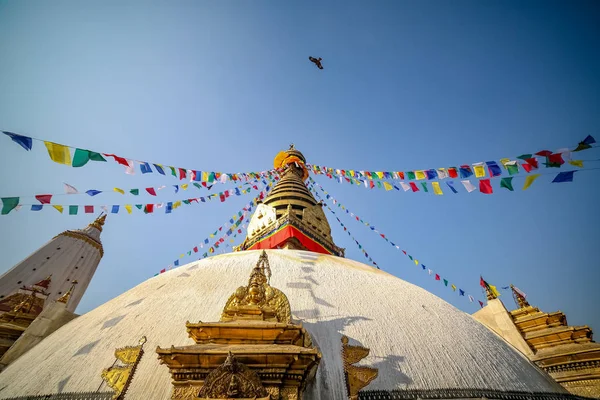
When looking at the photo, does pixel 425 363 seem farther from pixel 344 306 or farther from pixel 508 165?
pixel 508 165

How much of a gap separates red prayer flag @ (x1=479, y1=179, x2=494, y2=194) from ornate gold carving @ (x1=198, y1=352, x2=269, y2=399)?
6.22 metres

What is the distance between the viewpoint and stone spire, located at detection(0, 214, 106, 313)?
1817 centimetres

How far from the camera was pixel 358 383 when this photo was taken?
321 cm

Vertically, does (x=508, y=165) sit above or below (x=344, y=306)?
above

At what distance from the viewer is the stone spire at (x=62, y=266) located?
59.6 feet

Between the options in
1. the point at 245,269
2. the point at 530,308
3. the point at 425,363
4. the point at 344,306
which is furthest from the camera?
the point at 530,308

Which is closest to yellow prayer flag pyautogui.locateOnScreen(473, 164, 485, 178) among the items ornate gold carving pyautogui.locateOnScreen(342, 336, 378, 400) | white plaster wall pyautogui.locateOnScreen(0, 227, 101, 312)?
ornate gold carving pyautogui.locateOnScreen(342, 336, 378, 400)

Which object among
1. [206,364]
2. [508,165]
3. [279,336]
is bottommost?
[206,364]

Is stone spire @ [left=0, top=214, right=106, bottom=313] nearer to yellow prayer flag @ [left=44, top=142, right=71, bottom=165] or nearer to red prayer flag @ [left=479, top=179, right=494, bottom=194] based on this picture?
yellow prayer flag @ [left=44, top=142, right=71, bottom=165]

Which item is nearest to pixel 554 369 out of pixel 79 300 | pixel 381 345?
pixel 381 345

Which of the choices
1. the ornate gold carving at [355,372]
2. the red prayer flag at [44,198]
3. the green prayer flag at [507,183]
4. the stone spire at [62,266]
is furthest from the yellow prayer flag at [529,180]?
the stone spire at [62,266]

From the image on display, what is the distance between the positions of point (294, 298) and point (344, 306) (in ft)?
2.73

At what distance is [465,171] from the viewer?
6.60 m

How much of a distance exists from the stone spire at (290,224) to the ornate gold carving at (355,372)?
605 cm
